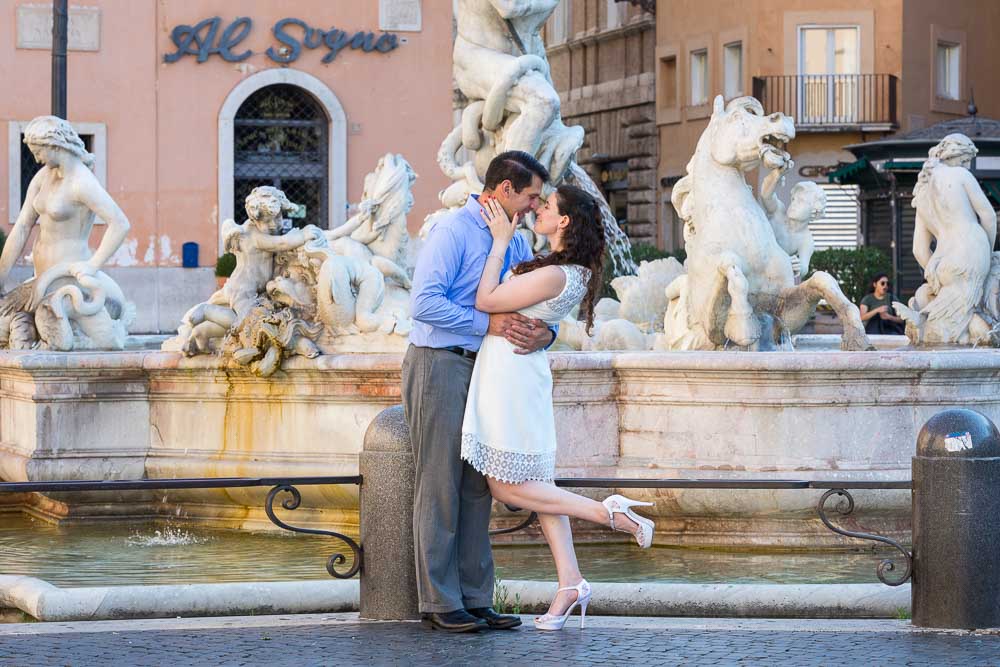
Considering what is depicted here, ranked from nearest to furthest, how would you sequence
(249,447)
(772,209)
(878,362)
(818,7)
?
(878,362) → (249,447) → (772,209) → (818,7)

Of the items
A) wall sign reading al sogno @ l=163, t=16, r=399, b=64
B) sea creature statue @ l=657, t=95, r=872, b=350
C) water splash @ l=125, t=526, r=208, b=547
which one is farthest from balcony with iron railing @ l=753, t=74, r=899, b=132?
water splash @ l=125, t=526, r=208, b=547

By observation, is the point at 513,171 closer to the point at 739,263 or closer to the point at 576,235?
the point at 576,235

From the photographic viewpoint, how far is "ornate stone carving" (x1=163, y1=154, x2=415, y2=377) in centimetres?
965

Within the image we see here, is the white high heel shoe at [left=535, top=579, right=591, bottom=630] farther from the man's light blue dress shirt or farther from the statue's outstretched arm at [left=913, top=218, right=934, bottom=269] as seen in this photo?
the statue's outstretched arm at [left=913, top=218, right=934, bottom=269]

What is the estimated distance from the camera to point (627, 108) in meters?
45.4

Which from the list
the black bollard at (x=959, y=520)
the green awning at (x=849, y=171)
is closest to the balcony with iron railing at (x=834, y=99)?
the green awning at (x=849, y=171)

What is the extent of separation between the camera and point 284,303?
1007 cm

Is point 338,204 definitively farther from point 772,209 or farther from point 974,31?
point 772,209

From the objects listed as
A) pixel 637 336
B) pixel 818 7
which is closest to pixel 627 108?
pixel 818 7

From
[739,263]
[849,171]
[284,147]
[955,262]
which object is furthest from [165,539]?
[849,171]

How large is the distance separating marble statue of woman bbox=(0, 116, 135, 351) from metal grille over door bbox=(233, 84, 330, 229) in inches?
770

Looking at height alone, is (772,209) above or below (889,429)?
above

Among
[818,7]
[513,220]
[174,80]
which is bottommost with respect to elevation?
[513,220]

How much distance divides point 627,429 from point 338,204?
2209 cm
